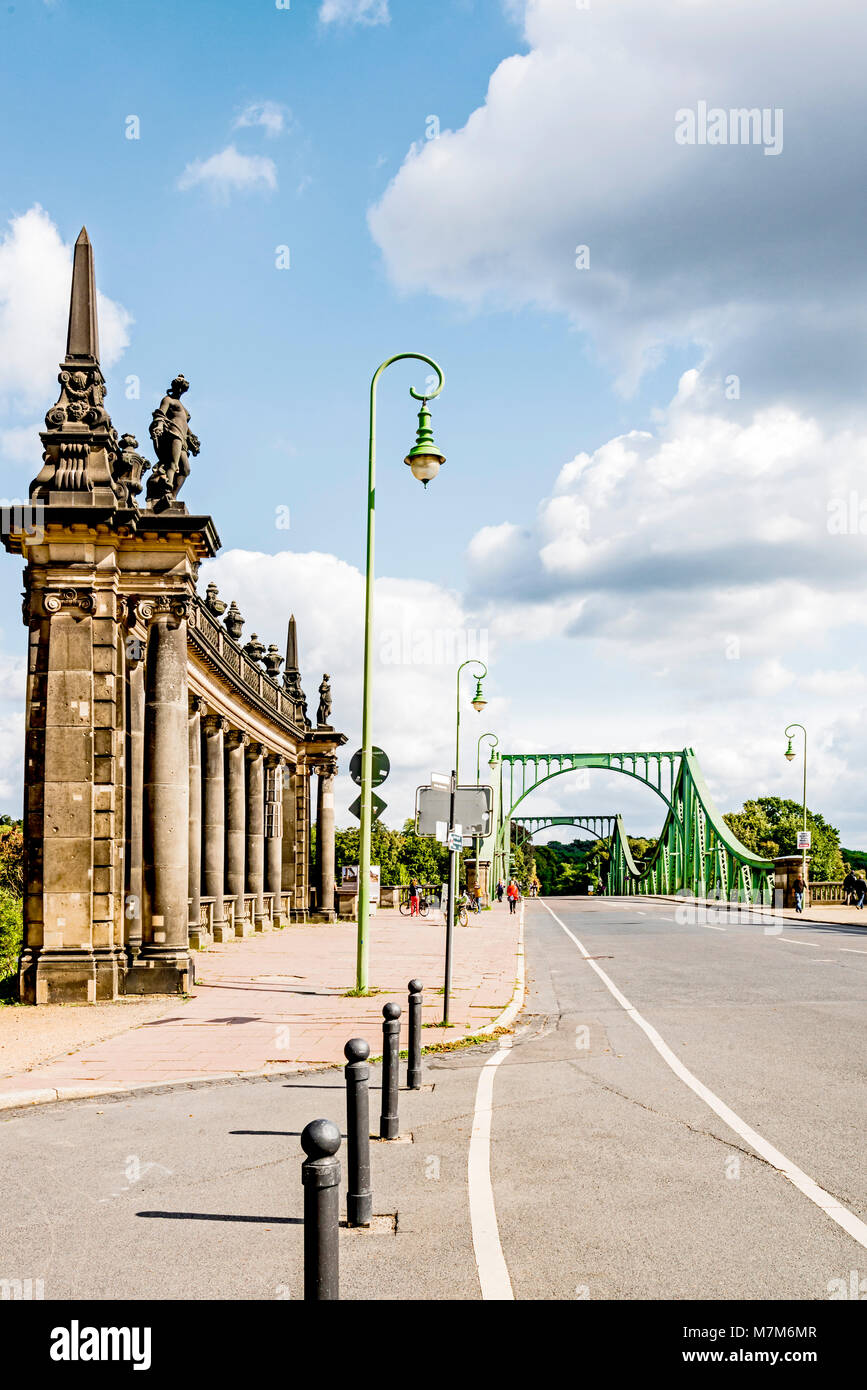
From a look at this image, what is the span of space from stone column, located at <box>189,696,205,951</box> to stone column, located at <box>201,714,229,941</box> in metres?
1.38

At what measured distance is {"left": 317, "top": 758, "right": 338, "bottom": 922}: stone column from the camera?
137 ft

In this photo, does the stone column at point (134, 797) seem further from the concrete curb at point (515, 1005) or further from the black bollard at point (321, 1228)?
Answer: the black bollard at point (321, 1228)

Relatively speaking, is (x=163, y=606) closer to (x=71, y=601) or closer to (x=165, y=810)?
(x=71, y=601)

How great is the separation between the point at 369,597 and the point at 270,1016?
6118mm

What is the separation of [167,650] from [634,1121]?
11607 millimetres

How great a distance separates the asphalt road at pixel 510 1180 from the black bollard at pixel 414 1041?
0.22 meters

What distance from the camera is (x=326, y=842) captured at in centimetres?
4169

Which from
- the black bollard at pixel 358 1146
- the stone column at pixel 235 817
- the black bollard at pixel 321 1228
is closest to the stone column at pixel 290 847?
the stone column at pixel 235 817

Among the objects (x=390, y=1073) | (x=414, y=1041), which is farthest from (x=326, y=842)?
(x=390, y=1073)

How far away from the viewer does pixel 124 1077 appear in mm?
10148

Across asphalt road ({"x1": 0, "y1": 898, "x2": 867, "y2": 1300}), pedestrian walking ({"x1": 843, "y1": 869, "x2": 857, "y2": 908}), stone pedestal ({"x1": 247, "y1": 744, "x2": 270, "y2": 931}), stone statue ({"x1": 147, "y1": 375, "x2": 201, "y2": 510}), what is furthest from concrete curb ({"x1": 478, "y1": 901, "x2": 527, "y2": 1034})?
pedestrian walking ({"x1": 843, "y1": 869, "x2": 857, "y2": 908})

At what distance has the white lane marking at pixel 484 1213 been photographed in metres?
4.87

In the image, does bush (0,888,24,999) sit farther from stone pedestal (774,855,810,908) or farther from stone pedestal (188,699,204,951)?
stone pedestal (774,855,810,908)
